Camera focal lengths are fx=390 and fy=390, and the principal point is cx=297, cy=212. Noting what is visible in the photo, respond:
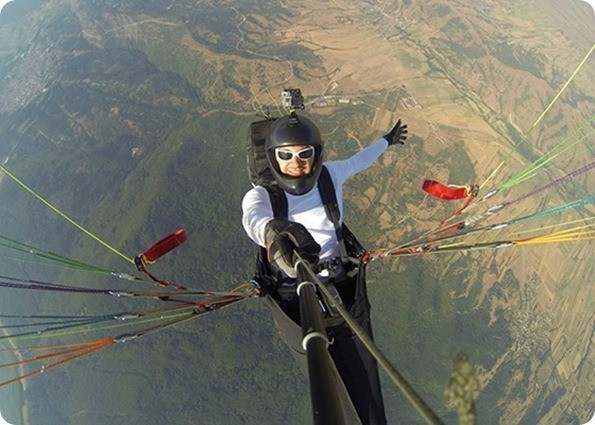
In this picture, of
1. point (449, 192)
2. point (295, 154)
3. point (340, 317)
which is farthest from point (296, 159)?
point (449, 192)

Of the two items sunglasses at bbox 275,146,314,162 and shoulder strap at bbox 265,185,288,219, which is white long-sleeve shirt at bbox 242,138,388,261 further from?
sunglasses at bbox 275,146,314,162

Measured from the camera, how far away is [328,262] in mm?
4277

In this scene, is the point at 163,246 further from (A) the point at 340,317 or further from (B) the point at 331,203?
(A) the point at 340,317

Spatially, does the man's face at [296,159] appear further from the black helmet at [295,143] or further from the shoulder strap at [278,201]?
the shoulder strap at [278,201]

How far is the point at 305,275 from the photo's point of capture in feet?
8.39

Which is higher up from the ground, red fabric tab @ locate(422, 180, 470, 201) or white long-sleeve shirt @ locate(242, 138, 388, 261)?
white long-sleeve shirt @ locate(242, 138, 388, 261)

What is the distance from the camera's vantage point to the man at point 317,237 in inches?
160

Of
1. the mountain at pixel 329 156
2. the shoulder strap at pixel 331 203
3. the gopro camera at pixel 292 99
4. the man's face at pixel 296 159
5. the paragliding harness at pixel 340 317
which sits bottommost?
the mountain at pixel 329 156

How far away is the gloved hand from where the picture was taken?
288cm

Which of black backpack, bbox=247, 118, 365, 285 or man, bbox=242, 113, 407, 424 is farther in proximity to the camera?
black backpack, bbox=247, 118, 365, 285

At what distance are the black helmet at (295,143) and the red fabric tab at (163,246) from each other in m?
1.57

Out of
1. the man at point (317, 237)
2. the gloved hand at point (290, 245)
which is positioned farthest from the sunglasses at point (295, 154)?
the gloved hand at point (290, 245)

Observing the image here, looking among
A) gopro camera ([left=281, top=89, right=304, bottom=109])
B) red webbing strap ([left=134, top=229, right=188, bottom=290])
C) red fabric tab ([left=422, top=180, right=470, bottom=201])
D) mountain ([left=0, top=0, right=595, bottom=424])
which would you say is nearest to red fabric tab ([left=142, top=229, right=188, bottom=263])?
red webbing strap ([left=134, top=229, right=188, bottom=290])

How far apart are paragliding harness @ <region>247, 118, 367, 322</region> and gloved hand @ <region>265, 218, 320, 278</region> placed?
1.02m
